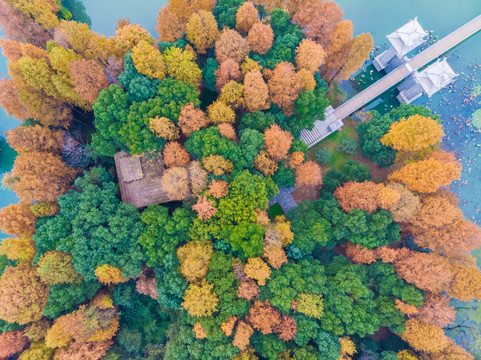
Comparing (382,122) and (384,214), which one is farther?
(382,122)

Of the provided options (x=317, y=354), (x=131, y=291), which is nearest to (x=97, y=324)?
(x=131, y=291)

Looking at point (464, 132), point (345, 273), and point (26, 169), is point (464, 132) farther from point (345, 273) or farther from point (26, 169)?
point (26, 169)

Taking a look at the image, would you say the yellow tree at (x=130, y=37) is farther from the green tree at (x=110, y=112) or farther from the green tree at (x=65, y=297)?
the green tree at (x=65, y=297)

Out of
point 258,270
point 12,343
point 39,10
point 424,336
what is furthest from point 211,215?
point 39,10

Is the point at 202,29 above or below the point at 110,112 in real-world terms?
above

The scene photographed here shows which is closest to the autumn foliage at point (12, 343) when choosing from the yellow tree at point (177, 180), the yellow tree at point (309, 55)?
the yellow tree at point (177, 180)

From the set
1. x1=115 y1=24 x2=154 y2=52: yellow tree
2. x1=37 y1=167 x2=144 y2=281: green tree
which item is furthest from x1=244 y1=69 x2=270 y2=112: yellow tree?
x1=37 y1=167 x2=144 y2=281: green tree

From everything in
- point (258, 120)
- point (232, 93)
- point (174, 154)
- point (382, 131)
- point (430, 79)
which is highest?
point (232, 93)

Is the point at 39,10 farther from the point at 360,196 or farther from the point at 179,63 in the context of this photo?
the point at 360,196

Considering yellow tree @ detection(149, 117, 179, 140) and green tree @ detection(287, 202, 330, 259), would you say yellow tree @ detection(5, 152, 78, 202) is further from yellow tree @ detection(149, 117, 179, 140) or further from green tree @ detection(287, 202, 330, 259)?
green tree @ detection(287, 202, 330, 259)
